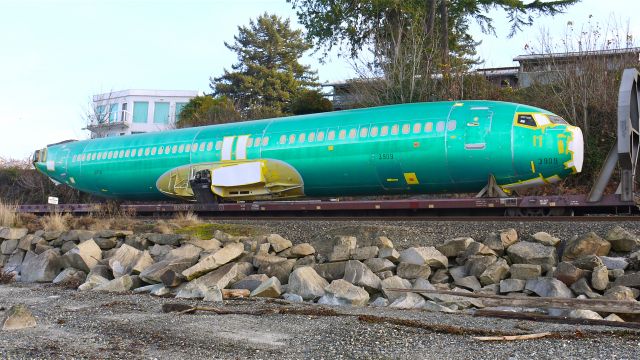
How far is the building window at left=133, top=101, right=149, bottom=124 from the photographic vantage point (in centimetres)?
6297

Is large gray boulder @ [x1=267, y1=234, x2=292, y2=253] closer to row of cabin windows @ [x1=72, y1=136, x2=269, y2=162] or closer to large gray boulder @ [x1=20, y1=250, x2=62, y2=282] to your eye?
large gray boulder @ [x1=20, y1=250, x2=62, y2=282]

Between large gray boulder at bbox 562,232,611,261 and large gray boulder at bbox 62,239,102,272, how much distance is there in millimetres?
10076

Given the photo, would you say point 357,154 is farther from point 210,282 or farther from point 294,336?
point 294,336

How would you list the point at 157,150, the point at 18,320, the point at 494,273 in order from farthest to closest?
the point at 157,150 → the point at 494,273 → the point at 18,320

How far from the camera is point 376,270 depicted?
39.5 ft

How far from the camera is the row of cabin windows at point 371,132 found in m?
18.0

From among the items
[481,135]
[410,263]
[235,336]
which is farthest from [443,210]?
[235,336]

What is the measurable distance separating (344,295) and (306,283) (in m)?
0.95

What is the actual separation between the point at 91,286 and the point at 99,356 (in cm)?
678

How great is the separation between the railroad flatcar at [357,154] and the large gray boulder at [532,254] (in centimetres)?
544

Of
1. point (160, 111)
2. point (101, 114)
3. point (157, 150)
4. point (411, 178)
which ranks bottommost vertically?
point (411, 178)

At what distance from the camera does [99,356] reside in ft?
24.5

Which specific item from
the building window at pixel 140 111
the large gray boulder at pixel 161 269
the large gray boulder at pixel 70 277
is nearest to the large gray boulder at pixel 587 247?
the large gray boulder at pixel 161 269

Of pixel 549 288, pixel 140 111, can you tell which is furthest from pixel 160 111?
pixel 549 288
